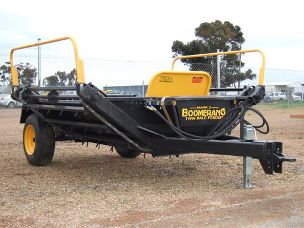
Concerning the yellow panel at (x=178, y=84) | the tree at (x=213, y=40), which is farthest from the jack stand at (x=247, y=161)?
the tree at (x=213, y=40)

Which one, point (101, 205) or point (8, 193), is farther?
point (8, 193)

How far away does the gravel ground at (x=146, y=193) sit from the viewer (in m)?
5.25

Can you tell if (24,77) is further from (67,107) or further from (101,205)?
(101,205)

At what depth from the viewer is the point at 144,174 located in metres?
7.92

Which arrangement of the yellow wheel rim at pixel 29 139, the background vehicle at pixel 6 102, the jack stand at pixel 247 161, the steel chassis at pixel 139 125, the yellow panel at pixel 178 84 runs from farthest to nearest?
1. the background vehicle at pixel 6 102
2. the yellow wheel rim at pixel 29 139
3. the yellow panel at pixel 178 84
4. the jack stand at pixel 247 161
5. the steel chassis at pixel 139 125

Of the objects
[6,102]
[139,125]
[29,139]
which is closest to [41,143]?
[29,139]

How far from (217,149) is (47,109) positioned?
Result: 10.1 feet

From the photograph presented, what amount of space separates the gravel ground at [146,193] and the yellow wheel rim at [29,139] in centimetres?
27

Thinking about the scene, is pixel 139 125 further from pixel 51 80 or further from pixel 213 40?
pixel 213 40

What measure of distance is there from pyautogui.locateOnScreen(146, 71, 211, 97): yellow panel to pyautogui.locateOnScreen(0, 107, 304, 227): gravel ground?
1249mm

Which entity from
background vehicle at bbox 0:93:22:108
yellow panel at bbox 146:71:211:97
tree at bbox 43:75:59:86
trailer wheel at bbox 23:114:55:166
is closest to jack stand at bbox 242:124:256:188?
yellow panel at bbox 146:71:211:97

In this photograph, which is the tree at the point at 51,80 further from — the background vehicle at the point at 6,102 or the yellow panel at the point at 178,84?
the background vehicle at the point at 6,102

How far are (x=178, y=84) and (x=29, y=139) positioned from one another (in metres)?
3.18

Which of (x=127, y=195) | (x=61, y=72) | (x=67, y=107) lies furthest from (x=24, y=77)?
(x=127, y=195)
